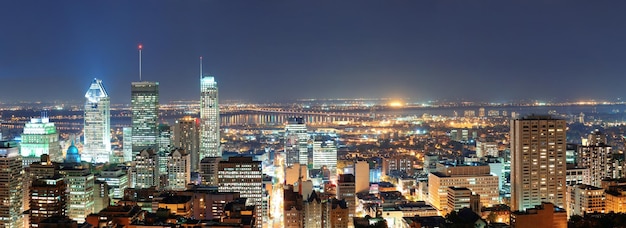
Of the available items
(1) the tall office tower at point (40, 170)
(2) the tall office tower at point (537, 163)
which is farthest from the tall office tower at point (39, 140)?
(2) the tall office tower at point (537, 163)

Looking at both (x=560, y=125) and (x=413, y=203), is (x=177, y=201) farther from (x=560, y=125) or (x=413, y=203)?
(x=560, y=125)

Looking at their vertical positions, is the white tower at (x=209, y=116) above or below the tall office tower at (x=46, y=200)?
above

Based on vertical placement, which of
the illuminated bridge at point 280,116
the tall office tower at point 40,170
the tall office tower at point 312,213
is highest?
the illuminated bridge at point 280,116

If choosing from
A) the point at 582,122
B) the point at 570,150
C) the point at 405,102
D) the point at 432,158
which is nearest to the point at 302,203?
the point at 432,158

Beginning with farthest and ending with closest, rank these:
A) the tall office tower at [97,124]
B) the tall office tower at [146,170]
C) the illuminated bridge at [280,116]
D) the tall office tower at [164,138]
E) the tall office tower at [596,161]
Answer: the illuminated bridge at [280,116] < the tall office tower at [97,124] < the tall office tower at [164,138] < the tall office tower at [146,170] < the tall office tower at [596,161]

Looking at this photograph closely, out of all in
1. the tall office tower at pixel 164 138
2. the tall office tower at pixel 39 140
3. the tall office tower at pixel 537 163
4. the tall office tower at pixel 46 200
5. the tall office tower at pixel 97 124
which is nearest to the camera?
the tall office tower at pixel 46 200

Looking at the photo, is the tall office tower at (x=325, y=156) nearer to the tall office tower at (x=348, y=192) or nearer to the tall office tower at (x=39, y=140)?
the tall office tower at (x=348, y=192)
